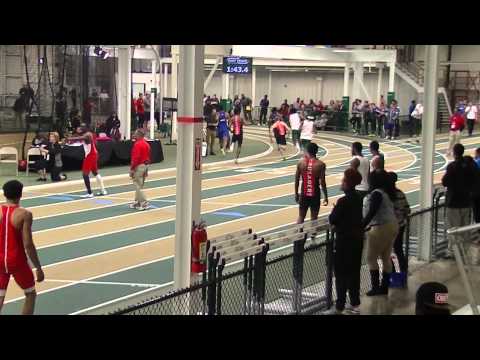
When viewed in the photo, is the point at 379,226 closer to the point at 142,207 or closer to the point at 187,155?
the point at 187,155

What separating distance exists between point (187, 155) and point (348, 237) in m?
2.34

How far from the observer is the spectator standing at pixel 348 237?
31.7 feet

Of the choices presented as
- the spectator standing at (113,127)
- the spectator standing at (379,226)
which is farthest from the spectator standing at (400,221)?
the spectator standing at (113,127)

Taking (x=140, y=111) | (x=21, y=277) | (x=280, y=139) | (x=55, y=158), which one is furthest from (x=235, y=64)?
(x=21, y=277)

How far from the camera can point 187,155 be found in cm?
888

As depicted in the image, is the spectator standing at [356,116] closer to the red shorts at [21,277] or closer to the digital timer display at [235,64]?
the digital timer display at [235,64]

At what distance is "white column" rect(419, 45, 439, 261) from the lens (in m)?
13.4

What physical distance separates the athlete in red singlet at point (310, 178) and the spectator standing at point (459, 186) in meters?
2.26

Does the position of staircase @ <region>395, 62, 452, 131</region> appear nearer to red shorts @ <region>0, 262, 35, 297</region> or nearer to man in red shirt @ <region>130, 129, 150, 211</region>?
man in red shirt @ <region>130, 129, 150, 211</region>
